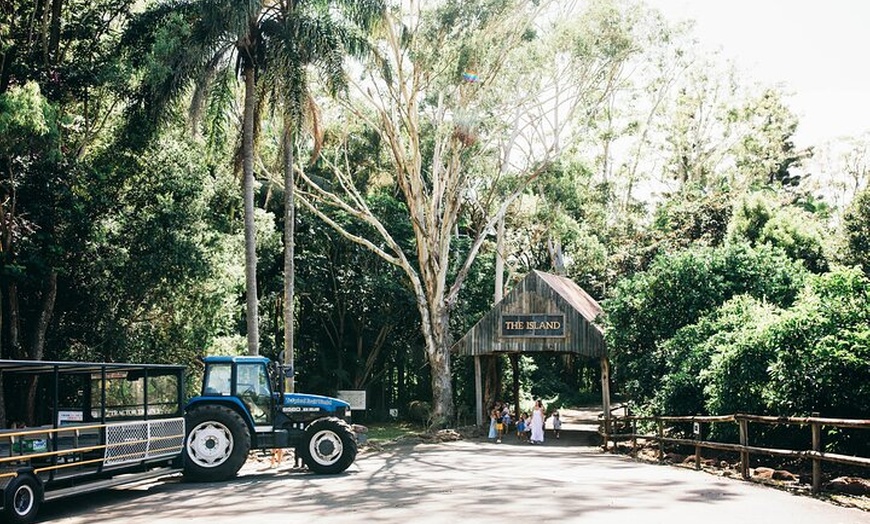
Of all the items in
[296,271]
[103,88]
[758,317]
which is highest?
[103,88]

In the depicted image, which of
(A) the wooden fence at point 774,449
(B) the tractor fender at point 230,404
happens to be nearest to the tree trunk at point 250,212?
(B) the tractor fender at point 230,404

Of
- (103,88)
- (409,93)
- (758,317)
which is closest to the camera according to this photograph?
(758,317)

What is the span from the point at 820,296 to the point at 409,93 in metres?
18.5

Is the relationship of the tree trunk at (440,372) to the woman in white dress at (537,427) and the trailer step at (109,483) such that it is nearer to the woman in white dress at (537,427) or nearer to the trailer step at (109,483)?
the woman in white dress at (537,427)

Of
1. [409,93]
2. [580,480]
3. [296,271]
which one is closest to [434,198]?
[409,93]

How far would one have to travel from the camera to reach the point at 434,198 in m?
32.3

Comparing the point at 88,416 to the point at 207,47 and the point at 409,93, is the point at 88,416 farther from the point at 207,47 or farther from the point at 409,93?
the point at 409,93

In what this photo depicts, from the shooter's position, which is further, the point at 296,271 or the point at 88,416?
the point at 296,271

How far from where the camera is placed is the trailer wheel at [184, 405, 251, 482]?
1652 cm

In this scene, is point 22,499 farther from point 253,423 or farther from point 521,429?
point 521,429

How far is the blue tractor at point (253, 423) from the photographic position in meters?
16.6

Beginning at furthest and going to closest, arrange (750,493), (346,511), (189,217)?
(189,217)
(750,493)
(346,511)

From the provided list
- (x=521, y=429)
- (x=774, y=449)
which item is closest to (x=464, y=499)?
(x=774, y=449)

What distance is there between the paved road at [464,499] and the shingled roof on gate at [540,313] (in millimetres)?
10137
